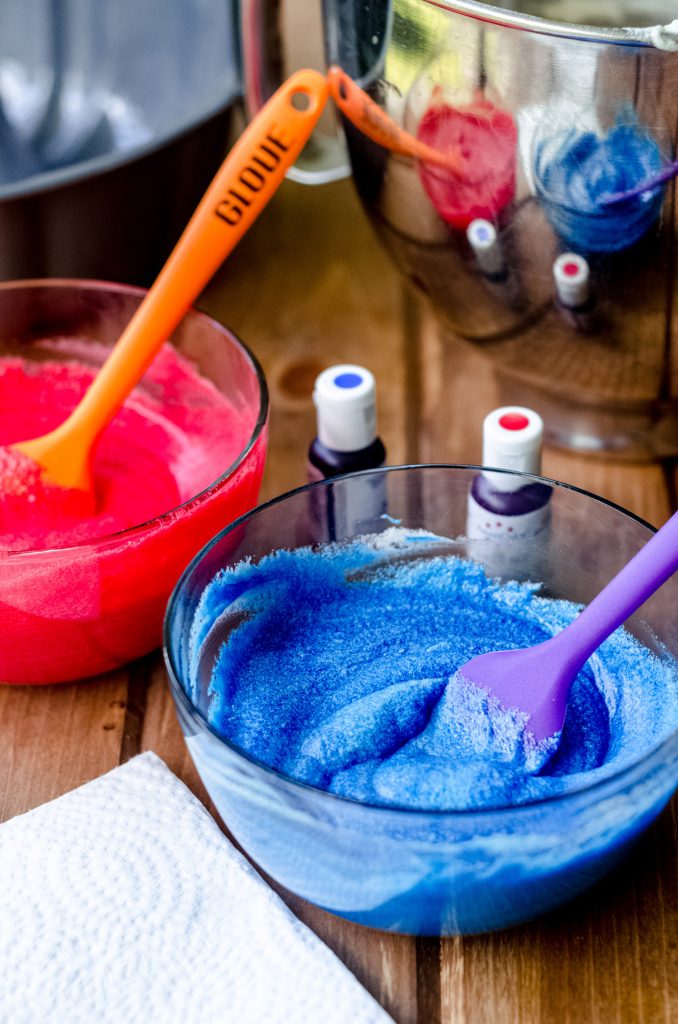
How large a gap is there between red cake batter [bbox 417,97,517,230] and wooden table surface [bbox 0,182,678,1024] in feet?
0.71

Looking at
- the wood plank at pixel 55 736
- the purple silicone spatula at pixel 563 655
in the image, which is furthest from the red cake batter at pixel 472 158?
Answer: the wood plank at pixel 55 736

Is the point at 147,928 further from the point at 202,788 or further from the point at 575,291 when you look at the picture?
the point at 575,291

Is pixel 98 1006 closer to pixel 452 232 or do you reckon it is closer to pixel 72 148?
pixel 452 232

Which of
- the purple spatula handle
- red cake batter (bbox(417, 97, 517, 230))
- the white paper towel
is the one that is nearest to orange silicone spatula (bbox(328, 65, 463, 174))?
red cake batter (bbox(417, 97, 517, 230))

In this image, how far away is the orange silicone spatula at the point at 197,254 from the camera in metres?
0.76

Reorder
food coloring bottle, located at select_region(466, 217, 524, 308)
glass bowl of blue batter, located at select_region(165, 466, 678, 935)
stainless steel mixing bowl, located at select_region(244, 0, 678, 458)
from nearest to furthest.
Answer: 1. glass bowl of blue batter, located at select_region(165, 466, 678, 935)
2. stainless steel mixing bowl, located at select_region(244, 0, 678, 458)
3. food coloring bottle, located at select_region(466, 217, 524, 308)

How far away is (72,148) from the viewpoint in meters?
1.13

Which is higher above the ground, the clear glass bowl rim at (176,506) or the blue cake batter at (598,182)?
the blue cake batter at (598,182)

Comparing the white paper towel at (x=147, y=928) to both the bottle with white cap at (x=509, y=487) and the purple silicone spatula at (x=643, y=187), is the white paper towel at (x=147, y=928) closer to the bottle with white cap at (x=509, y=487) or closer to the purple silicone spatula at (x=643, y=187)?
the bottle with white cap at (x=509, y=487)

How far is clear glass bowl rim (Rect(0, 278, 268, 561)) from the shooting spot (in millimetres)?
680

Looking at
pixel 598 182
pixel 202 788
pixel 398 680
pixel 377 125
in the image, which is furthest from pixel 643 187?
pixel 202 788

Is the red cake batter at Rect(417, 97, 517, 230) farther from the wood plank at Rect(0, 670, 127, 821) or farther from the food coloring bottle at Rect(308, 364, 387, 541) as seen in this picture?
the wood plank at Rect(0, 670, 127, 821)

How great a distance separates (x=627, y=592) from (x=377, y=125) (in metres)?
0.37

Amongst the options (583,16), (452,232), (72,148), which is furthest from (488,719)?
(72,148)
